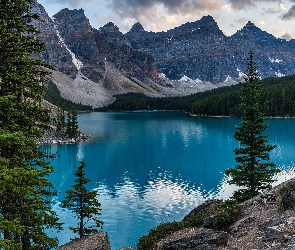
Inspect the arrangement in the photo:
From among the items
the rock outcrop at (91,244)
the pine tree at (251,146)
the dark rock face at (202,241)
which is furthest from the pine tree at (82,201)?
the pine tree at (251,146)

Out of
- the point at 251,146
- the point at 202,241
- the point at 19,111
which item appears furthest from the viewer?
the point at 251,146

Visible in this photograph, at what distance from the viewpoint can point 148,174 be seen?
226 ft

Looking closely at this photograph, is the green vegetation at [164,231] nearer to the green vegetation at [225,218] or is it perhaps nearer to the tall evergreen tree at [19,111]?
the green vegetation at [225,218]

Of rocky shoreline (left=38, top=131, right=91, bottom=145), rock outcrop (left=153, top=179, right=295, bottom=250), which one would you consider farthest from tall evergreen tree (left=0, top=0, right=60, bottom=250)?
rocky shoreline (left=38, top=131, right=91, bottom=145)

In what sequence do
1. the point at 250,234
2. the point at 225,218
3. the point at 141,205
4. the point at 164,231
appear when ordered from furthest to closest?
the point at 141,205 < the point at 164,231 < the point at 225,218 < the point at 250,234

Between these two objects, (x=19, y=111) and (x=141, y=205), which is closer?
(x=19, y=111)

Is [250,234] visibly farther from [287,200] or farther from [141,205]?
[141,205]

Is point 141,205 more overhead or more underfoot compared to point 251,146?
more underfoot

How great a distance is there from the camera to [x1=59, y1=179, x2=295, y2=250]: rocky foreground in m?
17.6

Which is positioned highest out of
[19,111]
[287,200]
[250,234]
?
[19,111]

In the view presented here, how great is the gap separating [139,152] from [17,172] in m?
84.1

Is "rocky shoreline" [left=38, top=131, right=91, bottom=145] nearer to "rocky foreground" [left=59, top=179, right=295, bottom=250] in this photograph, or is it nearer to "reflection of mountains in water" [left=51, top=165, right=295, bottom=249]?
"reflection of mountains in water" [left=51, top=165, right=295, bottom=249]

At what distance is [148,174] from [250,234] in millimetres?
50134

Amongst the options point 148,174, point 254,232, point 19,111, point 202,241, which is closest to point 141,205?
point 148,174
